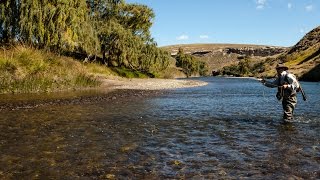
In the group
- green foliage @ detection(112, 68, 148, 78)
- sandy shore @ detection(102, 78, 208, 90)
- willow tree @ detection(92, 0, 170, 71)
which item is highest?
willow tree @ detection(92, 0, 170, 71)

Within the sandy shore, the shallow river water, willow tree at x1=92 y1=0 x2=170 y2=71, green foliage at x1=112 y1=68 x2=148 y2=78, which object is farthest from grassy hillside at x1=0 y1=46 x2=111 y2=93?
green foliage at x1=112 y1=68 x2=148 y2=78

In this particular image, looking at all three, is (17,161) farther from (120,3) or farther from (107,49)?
(120,3)

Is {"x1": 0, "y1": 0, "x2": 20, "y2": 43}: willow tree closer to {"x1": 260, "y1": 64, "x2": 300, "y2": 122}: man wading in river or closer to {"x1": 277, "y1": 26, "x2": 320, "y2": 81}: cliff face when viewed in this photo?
{"x1": 260, "y1": 64, "x2": 300, "y2": 122}: man wading in river

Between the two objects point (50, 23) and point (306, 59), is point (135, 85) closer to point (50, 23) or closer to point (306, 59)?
point (50, 23)

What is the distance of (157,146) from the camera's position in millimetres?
11477

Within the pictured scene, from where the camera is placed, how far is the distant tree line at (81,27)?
38062 millimetres

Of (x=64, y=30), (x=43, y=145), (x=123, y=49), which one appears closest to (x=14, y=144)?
(x=43, y=145)

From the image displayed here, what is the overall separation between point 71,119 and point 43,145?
5.62 meters

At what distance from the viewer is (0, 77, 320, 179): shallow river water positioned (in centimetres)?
873

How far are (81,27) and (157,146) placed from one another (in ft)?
121

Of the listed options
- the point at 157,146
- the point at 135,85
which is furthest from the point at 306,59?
the point at 157,146

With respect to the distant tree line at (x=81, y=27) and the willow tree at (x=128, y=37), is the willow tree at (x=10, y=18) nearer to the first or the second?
the distant tree line at (x=81, y=27)

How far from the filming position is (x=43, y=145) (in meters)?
11.5

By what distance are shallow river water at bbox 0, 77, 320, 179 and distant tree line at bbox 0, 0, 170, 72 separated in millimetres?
21625
